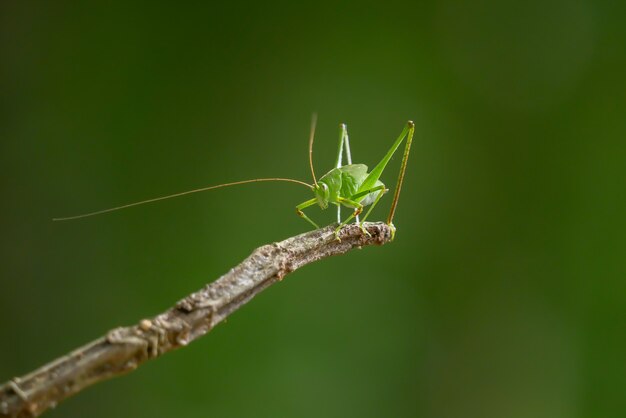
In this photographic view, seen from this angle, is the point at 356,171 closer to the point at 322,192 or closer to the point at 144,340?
the point at 322,192

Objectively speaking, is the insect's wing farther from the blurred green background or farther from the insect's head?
the blurred green background

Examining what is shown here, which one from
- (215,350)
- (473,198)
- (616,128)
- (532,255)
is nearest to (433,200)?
(473,198)

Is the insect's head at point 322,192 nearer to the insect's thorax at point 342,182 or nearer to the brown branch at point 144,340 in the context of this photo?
the insect's thorax at point 342,182

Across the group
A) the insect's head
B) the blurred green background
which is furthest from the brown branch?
the blurred green background

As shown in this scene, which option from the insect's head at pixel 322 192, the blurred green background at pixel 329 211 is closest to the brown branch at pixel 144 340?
the insect's head at pixel 322 192

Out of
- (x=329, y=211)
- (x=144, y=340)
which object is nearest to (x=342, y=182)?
(x=144, y=340)

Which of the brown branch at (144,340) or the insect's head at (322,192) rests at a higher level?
the insect's head at (322,192)

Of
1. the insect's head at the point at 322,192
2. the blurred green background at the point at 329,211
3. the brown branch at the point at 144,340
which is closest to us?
the brown branch at the point at 144,340
